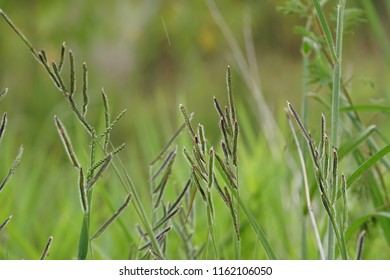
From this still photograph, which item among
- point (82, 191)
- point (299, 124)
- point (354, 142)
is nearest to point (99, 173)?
point (82, 191)

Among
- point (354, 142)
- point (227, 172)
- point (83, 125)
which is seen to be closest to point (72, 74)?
point (83, 125)

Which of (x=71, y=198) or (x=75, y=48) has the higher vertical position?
(x=75, y=48)

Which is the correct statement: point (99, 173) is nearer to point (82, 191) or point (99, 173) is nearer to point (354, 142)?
point (82, 191)

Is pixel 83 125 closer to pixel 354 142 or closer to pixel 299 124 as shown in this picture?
pixel 299 124

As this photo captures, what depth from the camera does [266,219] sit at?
4.98 feet

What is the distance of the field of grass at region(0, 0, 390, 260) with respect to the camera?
0.72 metres

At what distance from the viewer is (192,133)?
68 centimetres

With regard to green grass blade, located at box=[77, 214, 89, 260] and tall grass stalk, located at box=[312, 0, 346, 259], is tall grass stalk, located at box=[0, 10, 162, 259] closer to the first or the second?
green grass blade, located at box=[77, 214, 89, 260]

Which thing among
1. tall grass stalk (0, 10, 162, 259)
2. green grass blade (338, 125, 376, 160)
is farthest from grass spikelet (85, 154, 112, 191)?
green grass blade (338, 125, 376, 160)

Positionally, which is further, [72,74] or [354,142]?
[354,142]

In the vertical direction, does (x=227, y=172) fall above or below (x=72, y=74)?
below
